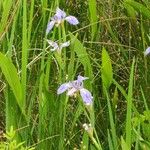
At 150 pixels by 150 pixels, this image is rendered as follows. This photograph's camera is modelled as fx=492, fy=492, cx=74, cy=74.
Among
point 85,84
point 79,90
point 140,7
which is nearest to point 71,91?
point 79,90

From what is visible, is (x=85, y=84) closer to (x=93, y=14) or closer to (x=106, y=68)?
(x=106, y=68)

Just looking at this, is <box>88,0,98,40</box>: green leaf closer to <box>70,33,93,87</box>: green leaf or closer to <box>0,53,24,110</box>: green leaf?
<box>70,33,93,87</box>: green leaf

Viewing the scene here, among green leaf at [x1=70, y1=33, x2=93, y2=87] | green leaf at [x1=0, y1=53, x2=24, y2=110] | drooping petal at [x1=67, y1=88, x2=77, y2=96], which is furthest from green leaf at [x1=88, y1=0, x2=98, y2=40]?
drooping petal at [x1=67, y1=88, x2=77, y2=96]

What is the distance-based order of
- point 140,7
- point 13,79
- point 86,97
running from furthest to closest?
point 140,7, point 13,79, point 86,97

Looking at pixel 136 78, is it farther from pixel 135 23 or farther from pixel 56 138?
pixel 56 138

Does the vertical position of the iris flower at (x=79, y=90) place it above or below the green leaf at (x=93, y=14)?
below

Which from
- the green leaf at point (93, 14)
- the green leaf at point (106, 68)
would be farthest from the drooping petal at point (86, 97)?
the green leaf at point (93, 14)

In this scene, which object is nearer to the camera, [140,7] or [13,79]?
[13,79]

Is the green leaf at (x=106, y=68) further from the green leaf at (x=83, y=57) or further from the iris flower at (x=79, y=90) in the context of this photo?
the iris flower at (x=79, y=90)

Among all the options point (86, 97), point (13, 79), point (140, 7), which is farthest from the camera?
point (140, 7)

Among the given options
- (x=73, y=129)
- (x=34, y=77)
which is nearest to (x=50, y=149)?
(x=73, y=129)
